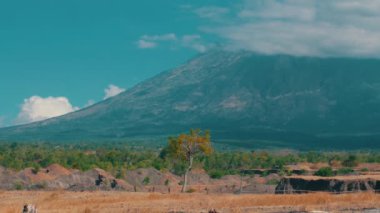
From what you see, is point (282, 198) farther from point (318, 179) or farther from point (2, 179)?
point (2, 179)

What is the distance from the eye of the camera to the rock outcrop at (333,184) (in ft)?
204

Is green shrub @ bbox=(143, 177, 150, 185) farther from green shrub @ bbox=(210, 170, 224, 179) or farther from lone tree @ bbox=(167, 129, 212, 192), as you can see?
lone tree @ bbox=(167, 129, 212, 192)

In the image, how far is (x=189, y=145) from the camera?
74.9 meters

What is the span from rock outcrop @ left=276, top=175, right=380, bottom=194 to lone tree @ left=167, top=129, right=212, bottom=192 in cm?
996

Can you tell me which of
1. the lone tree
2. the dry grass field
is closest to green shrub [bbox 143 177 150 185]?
the lone tree

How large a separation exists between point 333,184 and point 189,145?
17.6 meters

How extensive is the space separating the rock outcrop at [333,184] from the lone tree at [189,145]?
9962 millimetres

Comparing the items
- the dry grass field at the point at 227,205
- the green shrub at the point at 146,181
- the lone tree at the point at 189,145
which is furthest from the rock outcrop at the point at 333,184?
the green shrub at the point at 146,181

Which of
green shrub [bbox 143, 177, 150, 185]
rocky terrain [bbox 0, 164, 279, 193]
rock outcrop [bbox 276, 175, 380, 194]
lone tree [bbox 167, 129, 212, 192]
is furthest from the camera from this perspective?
green shrub [bbox 143, 177, 150, 185]

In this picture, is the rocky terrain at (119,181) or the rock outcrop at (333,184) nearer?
the rock outcrop at (333,184)

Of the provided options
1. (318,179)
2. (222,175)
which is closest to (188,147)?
(318,179)

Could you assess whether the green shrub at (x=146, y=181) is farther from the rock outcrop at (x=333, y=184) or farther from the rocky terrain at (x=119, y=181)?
the rock outcrop at (x=333, y=184)

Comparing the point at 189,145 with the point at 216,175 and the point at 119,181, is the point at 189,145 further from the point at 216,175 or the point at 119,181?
the point at 216,175

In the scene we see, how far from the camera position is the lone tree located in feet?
243
